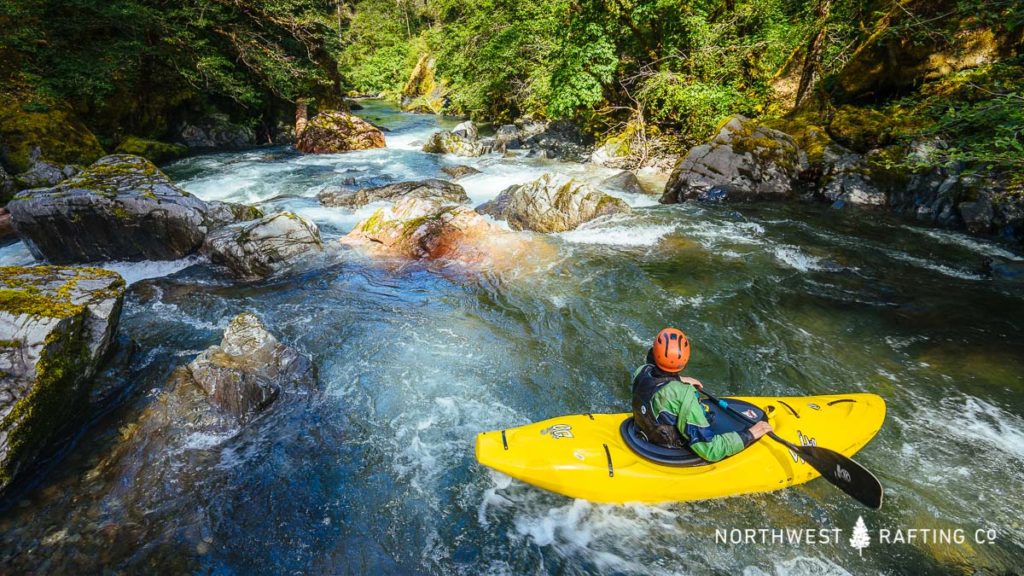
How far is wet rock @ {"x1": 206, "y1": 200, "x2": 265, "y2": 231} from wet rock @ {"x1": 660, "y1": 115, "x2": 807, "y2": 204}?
8.52m

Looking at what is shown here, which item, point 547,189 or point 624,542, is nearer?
point 624,542

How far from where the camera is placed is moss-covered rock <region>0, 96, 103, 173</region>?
9.38 m

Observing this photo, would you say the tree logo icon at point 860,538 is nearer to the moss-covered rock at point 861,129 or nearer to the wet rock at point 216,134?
the moss-covered rock at point 861,129

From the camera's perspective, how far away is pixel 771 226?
7.94 metres

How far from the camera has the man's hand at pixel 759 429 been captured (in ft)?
10.3

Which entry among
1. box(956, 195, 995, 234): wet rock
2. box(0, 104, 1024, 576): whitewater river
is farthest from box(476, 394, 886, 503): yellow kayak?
box(956, 195, 995, 234): wet rock

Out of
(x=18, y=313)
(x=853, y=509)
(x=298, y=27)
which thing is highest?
(x=298, y=27)

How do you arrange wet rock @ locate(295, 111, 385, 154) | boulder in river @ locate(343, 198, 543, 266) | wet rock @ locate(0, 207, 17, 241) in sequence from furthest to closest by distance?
wet rock @ locate(295, 111, 385, 154) < wet rock @ locate(0, 207, 17, 241) < boulder in river @ locate(343, 198, 543, 266)

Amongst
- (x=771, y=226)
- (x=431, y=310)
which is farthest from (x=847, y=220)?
(x=431, y=310)

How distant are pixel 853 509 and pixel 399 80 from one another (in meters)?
42.3

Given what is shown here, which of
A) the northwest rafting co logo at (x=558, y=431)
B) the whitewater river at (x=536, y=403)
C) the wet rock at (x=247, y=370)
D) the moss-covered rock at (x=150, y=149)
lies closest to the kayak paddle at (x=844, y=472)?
the whitewater river at (x=536, y=403)

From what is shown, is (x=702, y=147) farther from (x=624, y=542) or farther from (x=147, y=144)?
(x=147, y=144)

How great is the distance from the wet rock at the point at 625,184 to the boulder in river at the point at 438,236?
12.4 feet

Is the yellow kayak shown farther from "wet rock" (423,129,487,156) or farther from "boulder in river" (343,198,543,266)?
"wet rock" (423,129,487,156)
